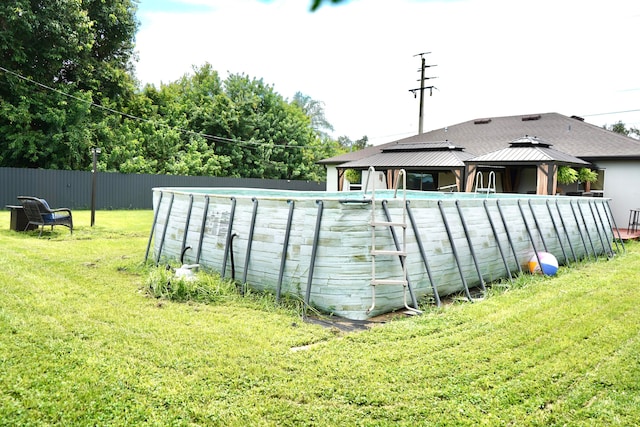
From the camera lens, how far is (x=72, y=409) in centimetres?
265

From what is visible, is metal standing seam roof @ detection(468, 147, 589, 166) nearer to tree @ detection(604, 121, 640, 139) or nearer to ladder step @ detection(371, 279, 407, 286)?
ladder step @ detection(371, 279, 407, 286)

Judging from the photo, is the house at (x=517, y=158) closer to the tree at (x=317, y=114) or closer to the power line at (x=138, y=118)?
the power line at (x=138, y=118)

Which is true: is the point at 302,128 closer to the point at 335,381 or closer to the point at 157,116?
the point at 157,116

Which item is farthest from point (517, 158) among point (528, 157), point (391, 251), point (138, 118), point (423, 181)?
point (138, 118)

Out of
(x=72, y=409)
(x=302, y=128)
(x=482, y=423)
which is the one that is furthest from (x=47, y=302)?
(x=302, y=128)

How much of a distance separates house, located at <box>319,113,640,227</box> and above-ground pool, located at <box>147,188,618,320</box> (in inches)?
203

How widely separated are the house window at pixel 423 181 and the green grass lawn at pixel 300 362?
13168 mm

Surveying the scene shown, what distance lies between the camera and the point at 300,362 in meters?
3.46

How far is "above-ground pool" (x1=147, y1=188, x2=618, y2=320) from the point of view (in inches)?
190

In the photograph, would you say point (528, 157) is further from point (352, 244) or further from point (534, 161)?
point (352, 244)

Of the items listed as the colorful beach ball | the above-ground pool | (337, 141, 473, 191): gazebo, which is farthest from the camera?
(337, 141, 473, 191): gazebo

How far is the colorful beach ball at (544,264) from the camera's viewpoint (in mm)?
6906

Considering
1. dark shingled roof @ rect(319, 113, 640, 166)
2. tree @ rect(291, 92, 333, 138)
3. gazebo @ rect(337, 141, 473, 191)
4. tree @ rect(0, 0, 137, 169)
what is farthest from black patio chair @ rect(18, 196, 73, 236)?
tree @ rect(291, 92, 333, 138)

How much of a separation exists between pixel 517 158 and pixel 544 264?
7791mm
